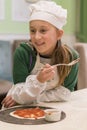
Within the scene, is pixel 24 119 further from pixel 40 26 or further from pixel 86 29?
pixel 86 29

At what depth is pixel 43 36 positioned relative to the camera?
4.44ft

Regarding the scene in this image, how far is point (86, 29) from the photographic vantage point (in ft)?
12.4

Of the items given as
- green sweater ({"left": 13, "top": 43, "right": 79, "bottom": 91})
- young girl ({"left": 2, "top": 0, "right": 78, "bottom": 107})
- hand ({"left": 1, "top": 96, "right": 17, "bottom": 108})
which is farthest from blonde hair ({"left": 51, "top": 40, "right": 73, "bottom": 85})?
hand ({"left": 1, "top": 96, "right": 17, "bottom": 108})

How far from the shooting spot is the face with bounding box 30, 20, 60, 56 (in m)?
1.34

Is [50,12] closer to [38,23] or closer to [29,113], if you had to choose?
[38,23]

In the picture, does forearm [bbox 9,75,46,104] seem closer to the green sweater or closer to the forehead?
the green sweater

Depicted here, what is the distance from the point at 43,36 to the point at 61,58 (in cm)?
16

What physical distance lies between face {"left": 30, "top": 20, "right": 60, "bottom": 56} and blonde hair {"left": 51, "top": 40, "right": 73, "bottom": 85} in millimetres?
38

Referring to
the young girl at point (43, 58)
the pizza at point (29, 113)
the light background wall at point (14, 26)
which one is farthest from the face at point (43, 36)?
the light background wall at point (14, 26)

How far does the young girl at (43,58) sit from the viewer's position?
132cm

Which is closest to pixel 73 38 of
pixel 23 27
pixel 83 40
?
pixel 83 40

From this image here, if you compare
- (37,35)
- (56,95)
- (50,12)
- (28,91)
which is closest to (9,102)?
(28,91)

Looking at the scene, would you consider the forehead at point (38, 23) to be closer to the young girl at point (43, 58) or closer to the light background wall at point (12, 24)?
the young girl at point (43, 58)

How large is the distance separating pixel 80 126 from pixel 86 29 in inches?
115
